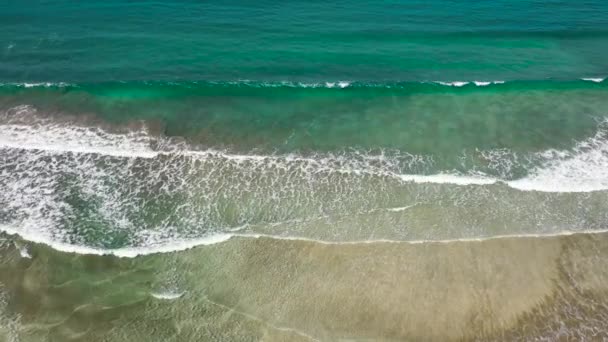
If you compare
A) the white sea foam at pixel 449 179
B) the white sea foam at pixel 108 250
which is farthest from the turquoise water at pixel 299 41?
the white sea foam at pixel 108 250

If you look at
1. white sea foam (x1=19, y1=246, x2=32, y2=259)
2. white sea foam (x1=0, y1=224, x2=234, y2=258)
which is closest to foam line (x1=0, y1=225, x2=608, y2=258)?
white sea foam (x1=0, y1=224, x2=234, y2=258)

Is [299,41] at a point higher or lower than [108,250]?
higher

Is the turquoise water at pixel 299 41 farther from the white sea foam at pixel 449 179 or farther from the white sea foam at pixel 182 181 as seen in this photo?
the white sea foam at pixel 449 179

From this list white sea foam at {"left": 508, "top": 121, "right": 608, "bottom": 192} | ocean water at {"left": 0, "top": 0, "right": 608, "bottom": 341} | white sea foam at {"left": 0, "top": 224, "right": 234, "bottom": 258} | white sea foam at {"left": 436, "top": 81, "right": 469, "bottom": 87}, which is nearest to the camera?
ocean water at {"left": 0, "top": 0, "right": 608, "bottom": 341}

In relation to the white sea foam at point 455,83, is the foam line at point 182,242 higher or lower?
lower

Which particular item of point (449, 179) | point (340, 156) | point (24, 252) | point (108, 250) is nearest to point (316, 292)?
point (340, 156)

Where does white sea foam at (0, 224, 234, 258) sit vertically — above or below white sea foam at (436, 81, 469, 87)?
below

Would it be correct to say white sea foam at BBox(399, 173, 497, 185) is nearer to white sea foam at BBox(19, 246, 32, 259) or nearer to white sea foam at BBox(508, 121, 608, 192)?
white sea foam at BBox(508, 121, 608, 192)

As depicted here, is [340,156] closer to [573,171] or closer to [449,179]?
[449,179]
